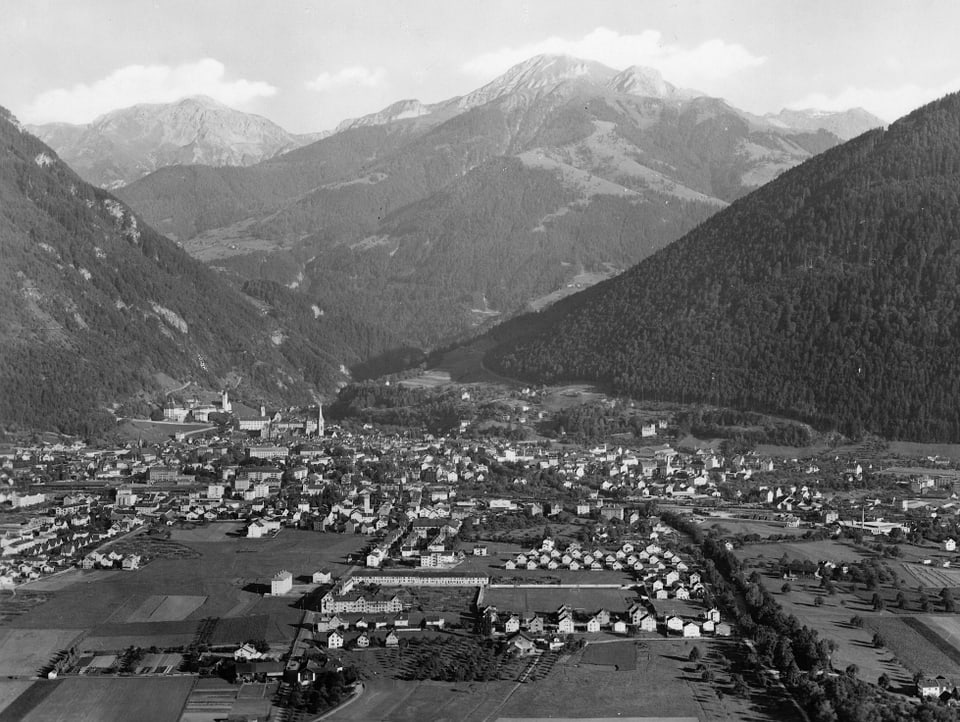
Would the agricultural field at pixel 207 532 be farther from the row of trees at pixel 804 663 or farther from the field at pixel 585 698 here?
the field at pixel 585 698

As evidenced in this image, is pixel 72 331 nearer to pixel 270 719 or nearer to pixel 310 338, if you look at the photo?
pixel 310 338

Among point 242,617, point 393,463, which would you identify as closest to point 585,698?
point 242,617

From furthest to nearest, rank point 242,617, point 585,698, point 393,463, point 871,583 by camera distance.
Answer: point 393,463, point 871,583, point 242,617, point 585,698

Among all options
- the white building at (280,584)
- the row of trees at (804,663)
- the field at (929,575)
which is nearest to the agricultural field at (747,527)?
the field at (929,575)

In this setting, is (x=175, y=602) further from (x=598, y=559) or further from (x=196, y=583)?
(x=598, y=559)

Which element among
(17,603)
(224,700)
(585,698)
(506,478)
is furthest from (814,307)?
(224,700)

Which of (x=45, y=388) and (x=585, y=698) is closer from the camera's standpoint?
(x=585, y=698)

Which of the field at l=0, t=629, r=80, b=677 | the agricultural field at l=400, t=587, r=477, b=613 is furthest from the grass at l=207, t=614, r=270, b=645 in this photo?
the agricultural field at l=400, t=587, r=477, b=613
